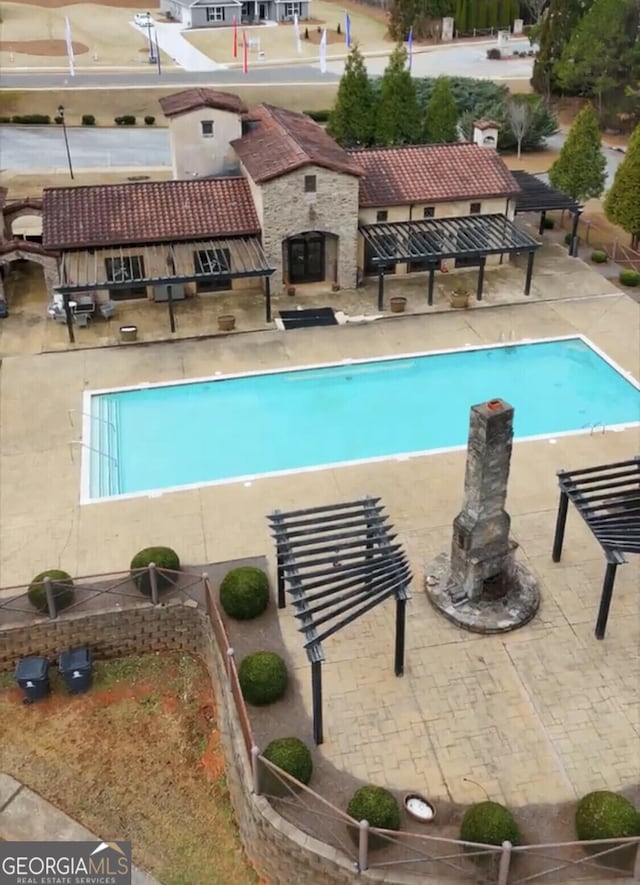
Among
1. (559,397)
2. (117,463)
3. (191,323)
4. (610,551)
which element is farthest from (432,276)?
(610,551)

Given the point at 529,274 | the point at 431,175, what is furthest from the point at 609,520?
the point at 431,175

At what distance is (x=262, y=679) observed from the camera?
16.9m

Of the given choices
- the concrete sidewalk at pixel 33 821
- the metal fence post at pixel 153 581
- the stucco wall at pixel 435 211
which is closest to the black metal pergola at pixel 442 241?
the stucco wall at pixel 435 211

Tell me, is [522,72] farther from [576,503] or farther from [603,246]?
[576,503]

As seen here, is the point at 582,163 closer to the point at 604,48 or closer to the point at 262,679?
the point at 604,48

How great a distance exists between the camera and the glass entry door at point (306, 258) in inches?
1379

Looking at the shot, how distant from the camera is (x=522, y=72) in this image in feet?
248

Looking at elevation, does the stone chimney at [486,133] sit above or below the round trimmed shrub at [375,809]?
above

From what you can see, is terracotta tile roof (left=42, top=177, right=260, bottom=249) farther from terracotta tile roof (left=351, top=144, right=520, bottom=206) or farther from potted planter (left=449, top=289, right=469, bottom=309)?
potted planter (left=449, top=289, right=469, bottom=309)

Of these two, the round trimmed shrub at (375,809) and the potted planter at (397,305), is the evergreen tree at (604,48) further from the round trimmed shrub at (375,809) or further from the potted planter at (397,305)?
the round trimmed shrub at (375,809)

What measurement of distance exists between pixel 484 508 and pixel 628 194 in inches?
981

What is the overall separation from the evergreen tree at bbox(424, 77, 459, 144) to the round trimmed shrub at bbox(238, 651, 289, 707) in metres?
36.9

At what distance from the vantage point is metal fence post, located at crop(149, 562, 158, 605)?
18.9 m

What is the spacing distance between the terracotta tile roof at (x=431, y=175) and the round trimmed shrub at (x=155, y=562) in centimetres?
2054
